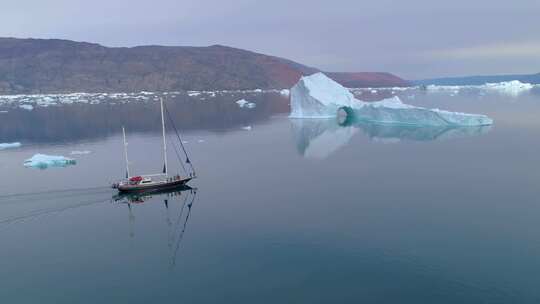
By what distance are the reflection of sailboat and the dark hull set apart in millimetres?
144

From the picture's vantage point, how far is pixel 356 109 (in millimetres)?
37656

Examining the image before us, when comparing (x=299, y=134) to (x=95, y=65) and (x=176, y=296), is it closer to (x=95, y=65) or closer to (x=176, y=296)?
(x=176, y=296)

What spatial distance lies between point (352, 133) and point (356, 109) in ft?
24.1

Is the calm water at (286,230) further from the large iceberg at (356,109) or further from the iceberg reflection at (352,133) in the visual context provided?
the large iceberg at (356,109)

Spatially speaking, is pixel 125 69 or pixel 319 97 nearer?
pixel 319 97

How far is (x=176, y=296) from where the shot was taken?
28.0 feet

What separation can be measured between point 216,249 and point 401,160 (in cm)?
1258

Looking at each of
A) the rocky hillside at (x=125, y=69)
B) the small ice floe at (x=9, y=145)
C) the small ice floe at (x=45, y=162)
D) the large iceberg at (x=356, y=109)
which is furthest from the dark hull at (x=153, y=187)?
the rocky hillside at (x=125, y=69)

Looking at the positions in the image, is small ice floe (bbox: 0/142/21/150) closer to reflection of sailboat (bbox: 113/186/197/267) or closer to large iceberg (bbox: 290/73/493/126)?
reflection of sailboat (bbox: 113/186/197/267)

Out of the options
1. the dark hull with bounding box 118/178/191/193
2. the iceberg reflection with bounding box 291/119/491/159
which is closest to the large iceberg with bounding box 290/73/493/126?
the iceberg reflection with bounding box 291/119/491/159

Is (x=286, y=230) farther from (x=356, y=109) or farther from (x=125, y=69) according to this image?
(x=125, y=69)

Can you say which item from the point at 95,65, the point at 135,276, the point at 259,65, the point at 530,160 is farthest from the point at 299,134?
the point at 259,65

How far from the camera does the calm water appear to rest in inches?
344

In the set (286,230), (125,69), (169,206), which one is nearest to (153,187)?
(169,206)
